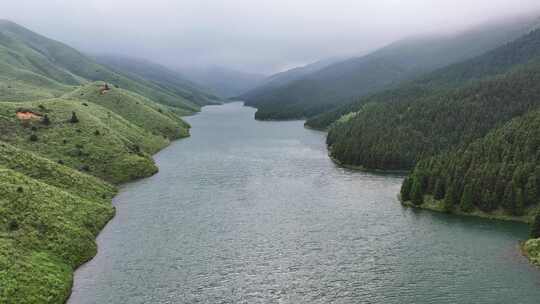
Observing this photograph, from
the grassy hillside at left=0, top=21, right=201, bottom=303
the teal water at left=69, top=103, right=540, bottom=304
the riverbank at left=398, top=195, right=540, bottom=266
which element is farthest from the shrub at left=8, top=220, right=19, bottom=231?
the riverbank at left=398, top=195, right=540, bottom=266

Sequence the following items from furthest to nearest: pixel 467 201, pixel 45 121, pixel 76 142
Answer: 1. pixel 45 121
2. pixel 76 142
3. pixel 467 201

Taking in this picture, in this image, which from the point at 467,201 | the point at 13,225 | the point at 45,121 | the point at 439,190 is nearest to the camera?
the point at 13,225

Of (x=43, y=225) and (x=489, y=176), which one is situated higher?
(x=489, y=176)

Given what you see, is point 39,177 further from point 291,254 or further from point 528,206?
point 528,206

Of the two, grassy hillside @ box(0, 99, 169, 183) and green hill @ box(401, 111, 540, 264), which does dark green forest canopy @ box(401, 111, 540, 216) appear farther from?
grassy hillside @ box(0, 99, 169, 183)

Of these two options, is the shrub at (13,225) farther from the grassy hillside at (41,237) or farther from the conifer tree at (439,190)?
the conifer tree at (439,190)

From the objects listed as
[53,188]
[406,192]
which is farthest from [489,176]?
[53,188]

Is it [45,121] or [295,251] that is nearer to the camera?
[295,251]

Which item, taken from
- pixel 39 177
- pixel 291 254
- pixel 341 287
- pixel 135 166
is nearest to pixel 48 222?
pixel 39 177

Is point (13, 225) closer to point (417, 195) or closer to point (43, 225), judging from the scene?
point (43, 225)

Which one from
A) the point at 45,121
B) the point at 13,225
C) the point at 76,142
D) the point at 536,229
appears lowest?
the point at 13,225

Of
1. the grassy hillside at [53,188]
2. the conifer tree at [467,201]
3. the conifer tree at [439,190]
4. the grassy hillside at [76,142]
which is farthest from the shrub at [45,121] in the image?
the conifer tree at [467,201]
